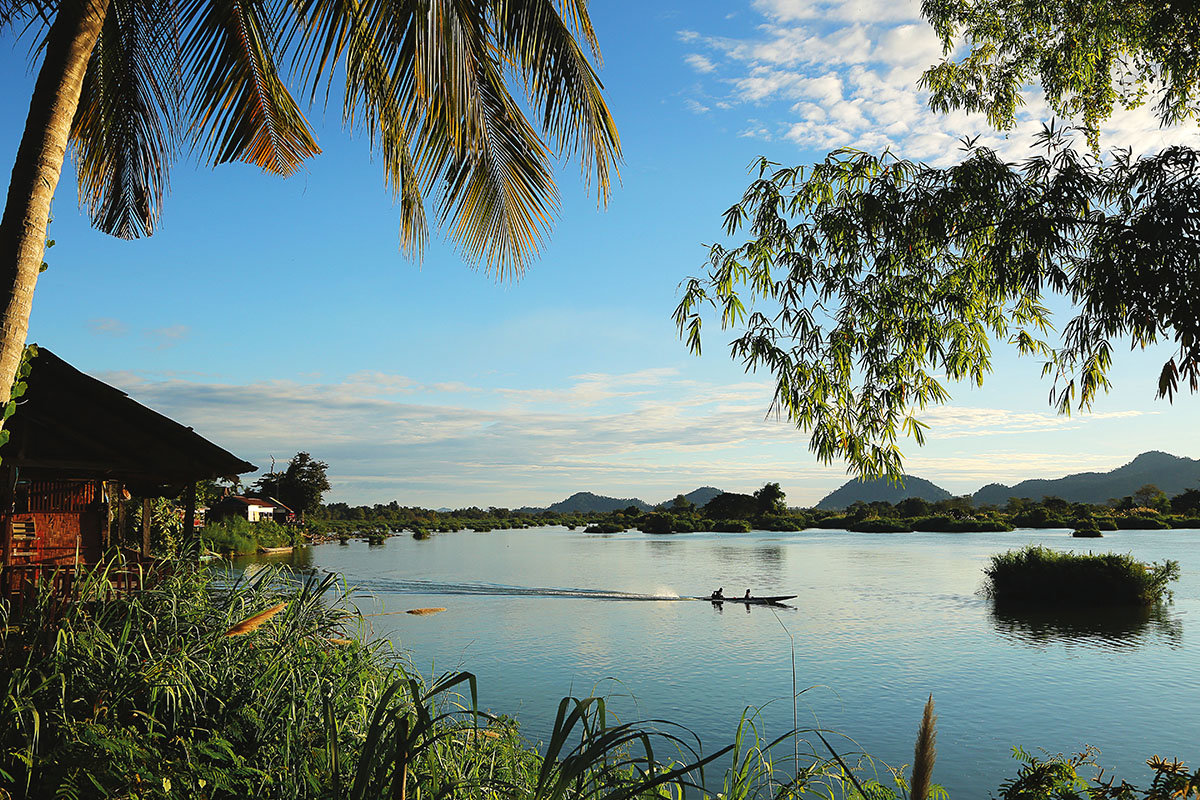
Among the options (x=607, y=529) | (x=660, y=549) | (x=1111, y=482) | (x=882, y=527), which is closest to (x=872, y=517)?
(x=882, y=527)

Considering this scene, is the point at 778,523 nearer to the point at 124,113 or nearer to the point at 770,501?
the point at 770,501

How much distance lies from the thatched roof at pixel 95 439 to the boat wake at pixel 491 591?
17.5m

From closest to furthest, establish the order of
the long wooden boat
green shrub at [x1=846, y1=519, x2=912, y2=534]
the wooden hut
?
1. the wooden hut
2. the long wooden boat
3. green shrub at [x1=846, y1=519, x2=912, y2=534]

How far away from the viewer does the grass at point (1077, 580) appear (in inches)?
973

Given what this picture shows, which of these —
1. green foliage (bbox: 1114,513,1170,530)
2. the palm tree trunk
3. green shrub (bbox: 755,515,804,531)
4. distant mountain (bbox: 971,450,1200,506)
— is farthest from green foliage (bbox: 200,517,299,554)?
distant mountain (bbox: 971,450,1200,506)

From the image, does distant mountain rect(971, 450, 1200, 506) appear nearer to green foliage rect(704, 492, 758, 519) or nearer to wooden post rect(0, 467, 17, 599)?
green foliage rect(704, 492, 758, 519)

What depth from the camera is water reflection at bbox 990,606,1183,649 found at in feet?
67.3

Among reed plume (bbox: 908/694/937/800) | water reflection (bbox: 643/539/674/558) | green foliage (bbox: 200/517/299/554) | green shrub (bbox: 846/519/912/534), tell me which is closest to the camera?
reed plume (bbox: 908/694/937/800)

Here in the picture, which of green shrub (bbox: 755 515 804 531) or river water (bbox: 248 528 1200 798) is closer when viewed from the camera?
river water (bbox: 248 528 1200 798)

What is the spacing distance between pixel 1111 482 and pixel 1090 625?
6168 inches

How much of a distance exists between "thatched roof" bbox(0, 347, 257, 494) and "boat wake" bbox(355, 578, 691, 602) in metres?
17.5

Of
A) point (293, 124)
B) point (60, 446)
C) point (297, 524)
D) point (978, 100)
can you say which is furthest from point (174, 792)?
point (297, 524)

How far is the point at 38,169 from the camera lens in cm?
357

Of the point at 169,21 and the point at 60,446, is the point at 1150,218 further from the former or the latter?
the point at 60,446
